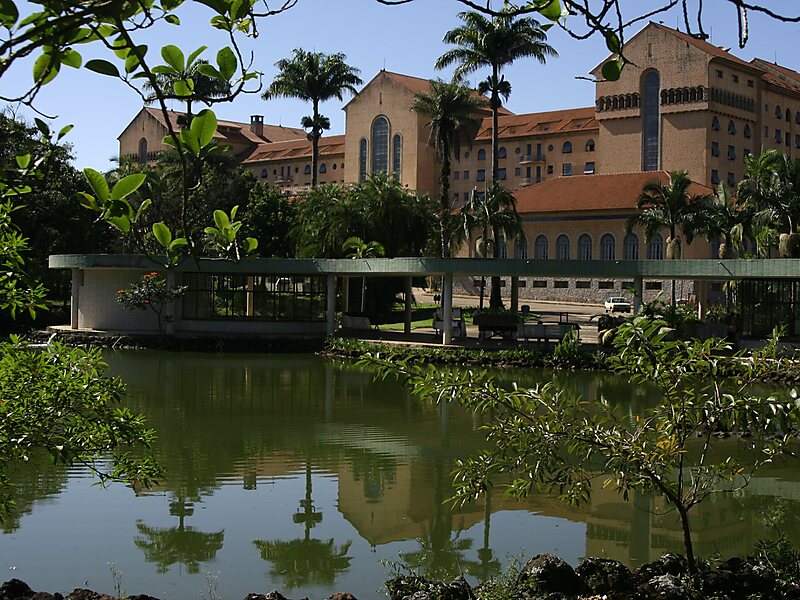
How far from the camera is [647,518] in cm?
1181

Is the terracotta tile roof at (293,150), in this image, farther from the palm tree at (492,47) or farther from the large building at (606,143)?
the palm tree at (492,47)

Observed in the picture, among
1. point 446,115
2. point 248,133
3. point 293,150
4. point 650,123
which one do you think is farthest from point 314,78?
point 248,133

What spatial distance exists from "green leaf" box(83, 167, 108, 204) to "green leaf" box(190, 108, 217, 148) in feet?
1.07

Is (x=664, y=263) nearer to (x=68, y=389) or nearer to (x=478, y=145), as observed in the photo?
(x=68, y=389)

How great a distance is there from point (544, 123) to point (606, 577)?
246ft

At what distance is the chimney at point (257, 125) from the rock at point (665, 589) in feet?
334

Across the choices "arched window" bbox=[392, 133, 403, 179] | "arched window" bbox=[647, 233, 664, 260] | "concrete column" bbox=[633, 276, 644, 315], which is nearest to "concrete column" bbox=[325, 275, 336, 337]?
"concrete column" bbox=[633, 276, 644, 315]

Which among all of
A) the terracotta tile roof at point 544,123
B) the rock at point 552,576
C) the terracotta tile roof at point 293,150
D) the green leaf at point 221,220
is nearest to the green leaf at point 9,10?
the green leaf at point 221,220

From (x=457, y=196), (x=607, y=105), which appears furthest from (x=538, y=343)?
(x=457, y=196)

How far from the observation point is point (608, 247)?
57969 mm

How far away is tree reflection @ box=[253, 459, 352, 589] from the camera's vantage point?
9.53 metres

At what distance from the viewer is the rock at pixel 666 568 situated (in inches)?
338

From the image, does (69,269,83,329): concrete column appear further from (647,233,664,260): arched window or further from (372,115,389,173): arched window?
(372,115,389,173): arched window

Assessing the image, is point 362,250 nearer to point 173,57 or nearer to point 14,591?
point 14,591
